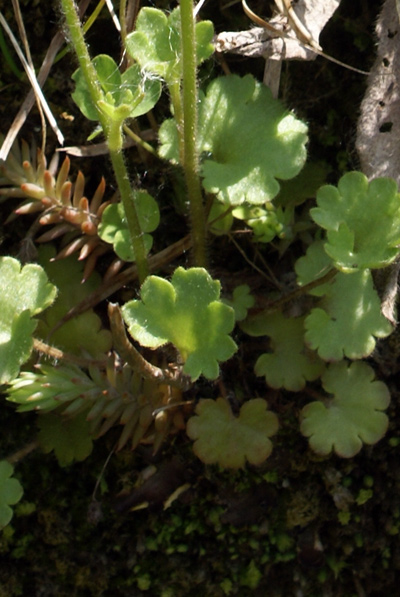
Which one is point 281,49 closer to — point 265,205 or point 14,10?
point 265,205

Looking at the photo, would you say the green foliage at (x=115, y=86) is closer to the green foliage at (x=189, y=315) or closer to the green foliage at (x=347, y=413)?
the green foliage at (x=189, y=315)

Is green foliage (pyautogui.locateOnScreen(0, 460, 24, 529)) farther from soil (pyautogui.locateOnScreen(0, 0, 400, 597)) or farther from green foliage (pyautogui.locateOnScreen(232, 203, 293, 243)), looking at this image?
green foliage (pyautogui.locateOnScreen(232, 203, 293, 243))

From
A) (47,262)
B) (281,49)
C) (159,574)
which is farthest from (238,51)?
(159,574)

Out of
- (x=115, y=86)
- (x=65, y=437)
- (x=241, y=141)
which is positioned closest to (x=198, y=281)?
(x=241, y=141)

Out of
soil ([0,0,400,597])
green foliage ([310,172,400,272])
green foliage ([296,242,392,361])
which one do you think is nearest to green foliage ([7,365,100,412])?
soil ([0,0,400,597])

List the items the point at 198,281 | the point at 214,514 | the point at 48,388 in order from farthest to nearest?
1. the point at 214,514
2. the point at 48,388
3. the point at 198,281

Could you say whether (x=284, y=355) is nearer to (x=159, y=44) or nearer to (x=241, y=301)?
(x=241, y=301)

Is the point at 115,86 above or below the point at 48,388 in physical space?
above
